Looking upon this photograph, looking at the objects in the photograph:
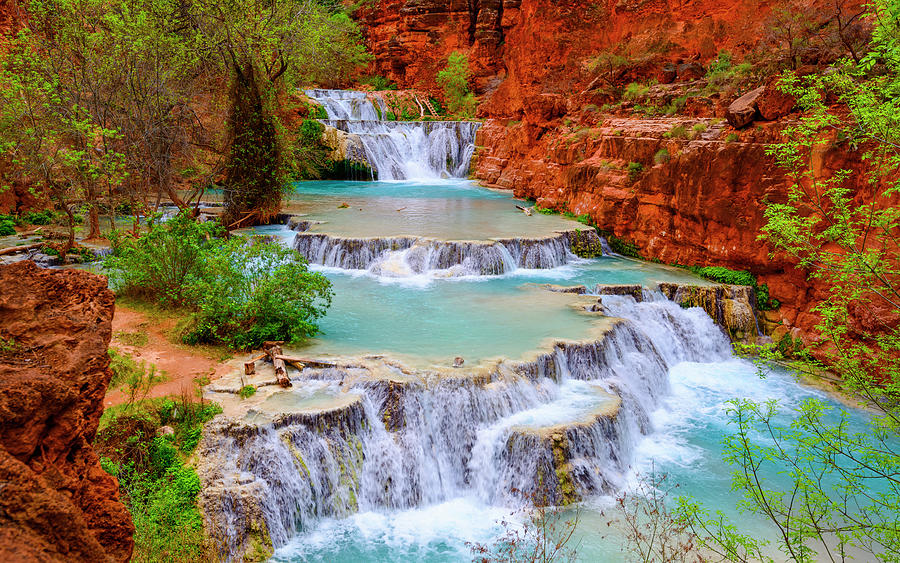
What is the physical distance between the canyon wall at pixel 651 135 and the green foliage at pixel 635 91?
28 cm

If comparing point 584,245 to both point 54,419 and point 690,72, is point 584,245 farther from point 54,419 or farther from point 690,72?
point 54,419

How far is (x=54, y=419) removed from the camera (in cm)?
286

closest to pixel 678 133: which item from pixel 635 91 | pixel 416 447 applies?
pixel 635 91

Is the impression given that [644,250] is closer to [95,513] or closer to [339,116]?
[95,513]

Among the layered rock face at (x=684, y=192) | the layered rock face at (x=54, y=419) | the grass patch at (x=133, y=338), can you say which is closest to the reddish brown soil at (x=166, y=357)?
the grass patch at (x=133, y=338)

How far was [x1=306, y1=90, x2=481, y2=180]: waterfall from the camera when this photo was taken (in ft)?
93.2

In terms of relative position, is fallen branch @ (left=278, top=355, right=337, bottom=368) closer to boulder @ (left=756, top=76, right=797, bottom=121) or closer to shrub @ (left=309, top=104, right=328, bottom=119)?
boulder @ (left=756, top=76, right=797, bottom=121)

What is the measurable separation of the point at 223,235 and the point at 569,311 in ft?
28.0

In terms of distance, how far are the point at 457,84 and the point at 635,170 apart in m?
23.3

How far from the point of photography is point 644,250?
15398 millimetres

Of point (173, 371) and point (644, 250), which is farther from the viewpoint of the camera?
point (644, 250)

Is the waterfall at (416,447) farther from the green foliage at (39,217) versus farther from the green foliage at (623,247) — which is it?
the green foliage at (39,217)

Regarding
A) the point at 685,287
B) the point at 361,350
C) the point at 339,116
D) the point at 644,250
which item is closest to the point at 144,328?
the point at 361,350

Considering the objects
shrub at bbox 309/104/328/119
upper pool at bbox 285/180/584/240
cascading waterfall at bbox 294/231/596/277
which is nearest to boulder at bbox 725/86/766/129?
upper pool at bbox 285/180/584/240
